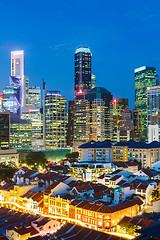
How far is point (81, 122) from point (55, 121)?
10.3 m

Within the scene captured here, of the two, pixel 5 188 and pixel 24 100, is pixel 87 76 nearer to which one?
pixel 24 100

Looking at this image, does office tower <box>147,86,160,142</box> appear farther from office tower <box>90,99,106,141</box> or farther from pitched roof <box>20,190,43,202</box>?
pitched roof <box>20,190,43,202</box>

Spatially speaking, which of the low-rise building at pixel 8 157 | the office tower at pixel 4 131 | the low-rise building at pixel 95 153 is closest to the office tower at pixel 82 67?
the office tower at pixel 4 131

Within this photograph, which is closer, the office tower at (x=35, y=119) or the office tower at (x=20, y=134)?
the office tower at (x=20, y=134)

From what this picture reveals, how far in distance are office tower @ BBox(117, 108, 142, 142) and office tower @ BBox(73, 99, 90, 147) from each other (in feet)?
60.8

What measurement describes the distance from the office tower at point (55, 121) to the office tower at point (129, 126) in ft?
79.4

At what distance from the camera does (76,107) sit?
124312 millimetres

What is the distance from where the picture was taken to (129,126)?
15500 cm

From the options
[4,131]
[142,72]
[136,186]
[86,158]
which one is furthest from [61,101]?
[136,186]

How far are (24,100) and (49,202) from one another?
6017 inches

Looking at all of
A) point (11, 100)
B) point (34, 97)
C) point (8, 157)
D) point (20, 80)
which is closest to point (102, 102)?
point (8, 157)

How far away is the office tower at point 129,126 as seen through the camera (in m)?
138

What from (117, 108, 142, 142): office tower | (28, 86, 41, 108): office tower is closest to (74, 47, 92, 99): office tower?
(117, 108, 142, 142): office tower

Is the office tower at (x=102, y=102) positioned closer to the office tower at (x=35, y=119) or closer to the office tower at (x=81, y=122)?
the office tower at (x=81, y=122)
